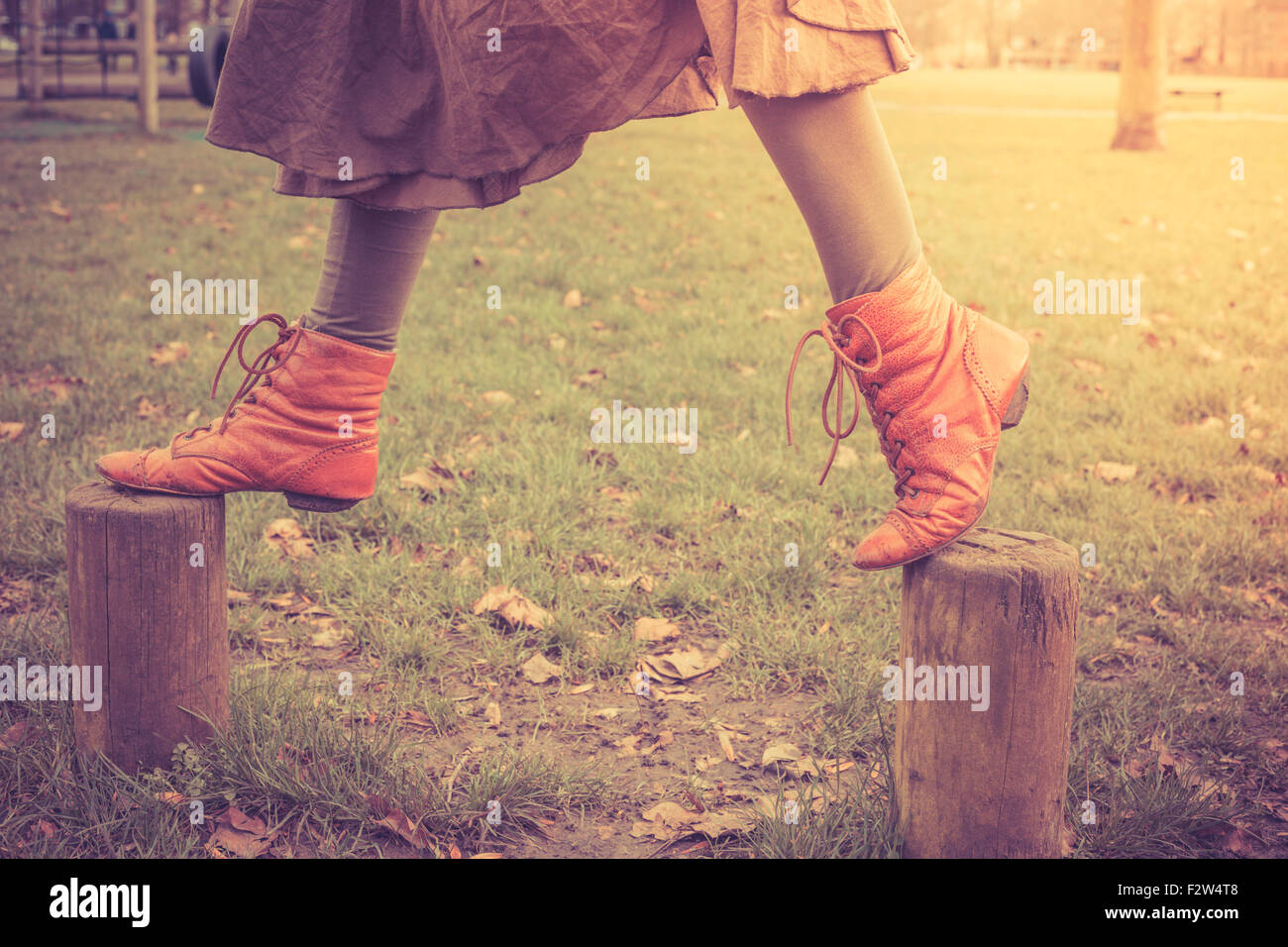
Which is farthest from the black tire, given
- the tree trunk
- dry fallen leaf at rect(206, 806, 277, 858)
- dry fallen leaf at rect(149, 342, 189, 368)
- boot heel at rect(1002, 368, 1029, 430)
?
the tree trunk

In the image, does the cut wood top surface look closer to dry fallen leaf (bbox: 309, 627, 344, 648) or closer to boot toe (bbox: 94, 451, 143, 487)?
boot toe (bbox: 94, 451, 143, 487)

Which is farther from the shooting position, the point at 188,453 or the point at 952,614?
the point at 188,453

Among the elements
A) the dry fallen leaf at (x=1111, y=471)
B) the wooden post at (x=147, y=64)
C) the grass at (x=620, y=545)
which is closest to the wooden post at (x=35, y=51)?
the wooden post at (x=147, y=64)

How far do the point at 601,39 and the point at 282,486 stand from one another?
95cm

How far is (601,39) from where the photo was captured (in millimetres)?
1598

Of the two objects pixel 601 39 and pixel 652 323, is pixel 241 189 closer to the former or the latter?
pixel 652 323

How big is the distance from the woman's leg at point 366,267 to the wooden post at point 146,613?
0.39m

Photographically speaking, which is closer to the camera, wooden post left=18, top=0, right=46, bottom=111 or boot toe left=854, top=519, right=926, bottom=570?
boot toe left=854, top=519, right=926, bottom=570

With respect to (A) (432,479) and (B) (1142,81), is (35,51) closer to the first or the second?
(A) (432,479)

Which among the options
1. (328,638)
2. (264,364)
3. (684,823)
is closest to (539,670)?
(328,638)

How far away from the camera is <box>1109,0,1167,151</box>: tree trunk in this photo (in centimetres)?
1120

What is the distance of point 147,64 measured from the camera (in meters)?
9.70

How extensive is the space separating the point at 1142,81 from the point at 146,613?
11.9m

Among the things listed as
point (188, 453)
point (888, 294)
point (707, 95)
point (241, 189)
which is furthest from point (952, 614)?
point (241, 189)
